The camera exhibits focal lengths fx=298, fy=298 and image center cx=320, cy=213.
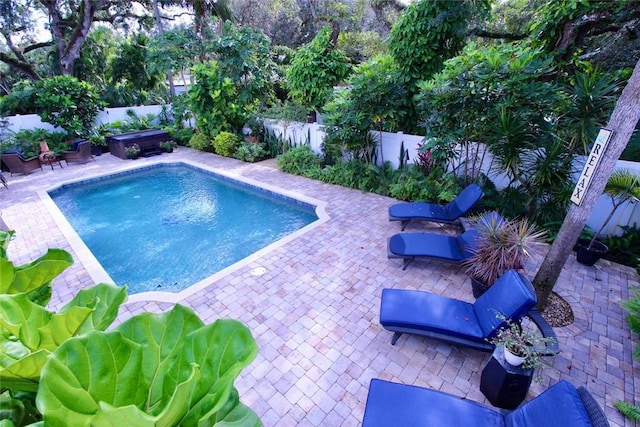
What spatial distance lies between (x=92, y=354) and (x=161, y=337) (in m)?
0.20

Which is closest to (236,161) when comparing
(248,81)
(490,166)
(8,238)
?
(248,81)

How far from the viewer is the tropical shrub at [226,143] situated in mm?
13250

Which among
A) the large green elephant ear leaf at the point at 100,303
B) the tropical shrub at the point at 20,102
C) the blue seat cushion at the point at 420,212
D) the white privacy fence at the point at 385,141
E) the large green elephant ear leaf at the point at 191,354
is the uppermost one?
the large green elephant ear leaf at the point at 191,354

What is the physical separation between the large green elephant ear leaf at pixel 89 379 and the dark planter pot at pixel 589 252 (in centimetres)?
690

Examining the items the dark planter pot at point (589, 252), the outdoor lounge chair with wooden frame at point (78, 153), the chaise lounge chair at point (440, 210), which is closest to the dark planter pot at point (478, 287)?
the chaise lounge chair at point (440, 210)

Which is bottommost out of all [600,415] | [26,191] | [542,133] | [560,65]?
[26,191]

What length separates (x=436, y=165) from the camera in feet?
26.5

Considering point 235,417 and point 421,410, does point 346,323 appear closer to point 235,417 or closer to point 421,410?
point 421,410

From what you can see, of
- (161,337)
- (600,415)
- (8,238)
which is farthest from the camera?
(600,415)

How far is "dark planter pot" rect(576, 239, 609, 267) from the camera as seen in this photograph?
207 inches

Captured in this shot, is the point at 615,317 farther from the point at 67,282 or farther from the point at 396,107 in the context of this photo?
the point at 67,282

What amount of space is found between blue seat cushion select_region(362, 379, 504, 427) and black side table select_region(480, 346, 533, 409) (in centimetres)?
41

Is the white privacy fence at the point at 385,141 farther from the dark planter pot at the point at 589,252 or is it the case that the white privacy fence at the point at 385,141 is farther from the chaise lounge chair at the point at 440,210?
the chaise lounge chair at the point at 440,210

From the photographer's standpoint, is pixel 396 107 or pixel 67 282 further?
pixel 396 107
